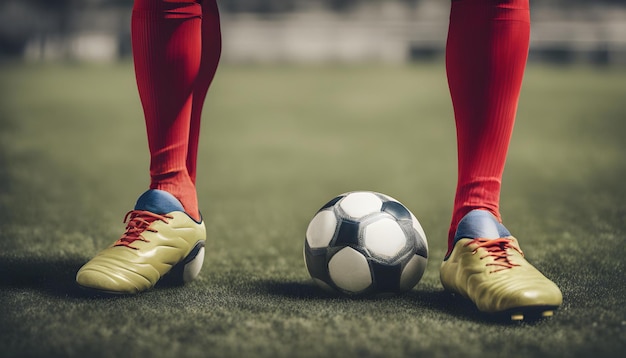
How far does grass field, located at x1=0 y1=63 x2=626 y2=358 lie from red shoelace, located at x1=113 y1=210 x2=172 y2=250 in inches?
5.7

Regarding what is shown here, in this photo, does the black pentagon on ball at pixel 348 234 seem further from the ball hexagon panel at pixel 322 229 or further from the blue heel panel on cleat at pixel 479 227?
the blue heel panel on cleat at pixel 479 227

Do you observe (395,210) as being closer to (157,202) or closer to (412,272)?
(412,272)

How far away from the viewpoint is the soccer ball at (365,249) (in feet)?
5.51

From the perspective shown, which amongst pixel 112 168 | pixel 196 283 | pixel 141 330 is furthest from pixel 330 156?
pixel 141 330

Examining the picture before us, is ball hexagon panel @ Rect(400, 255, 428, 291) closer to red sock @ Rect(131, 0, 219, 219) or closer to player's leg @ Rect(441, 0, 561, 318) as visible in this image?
player's leg @ Rect(441, 0, 561, 318)

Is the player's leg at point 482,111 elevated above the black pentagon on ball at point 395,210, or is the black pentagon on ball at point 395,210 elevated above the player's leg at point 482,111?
the player's leg at point 482,111

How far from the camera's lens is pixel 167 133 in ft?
5.87

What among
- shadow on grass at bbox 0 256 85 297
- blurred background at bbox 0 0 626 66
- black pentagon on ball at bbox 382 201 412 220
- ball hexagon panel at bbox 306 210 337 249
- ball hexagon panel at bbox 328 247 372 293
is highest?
black pentagon on ball at bbox 382 201 412 220

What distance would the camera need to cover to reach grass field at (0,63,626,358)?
135 centimetres

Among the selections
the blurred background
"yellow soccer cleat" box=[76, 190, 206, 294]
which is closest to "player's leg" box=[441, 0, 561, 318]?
"yellow soccer cleat" box=[76, 190, 206, 294]

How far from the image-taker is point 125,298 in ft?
5.26

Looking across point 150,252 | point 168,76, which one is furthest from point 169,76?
point 150,252

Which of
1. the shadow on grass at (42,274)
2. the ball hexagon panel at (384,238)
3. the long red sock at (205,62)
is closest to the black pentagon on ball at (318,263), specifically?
the ball hexagon panel at (384,238)

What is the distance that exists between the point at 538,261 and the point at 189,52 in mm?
1196
